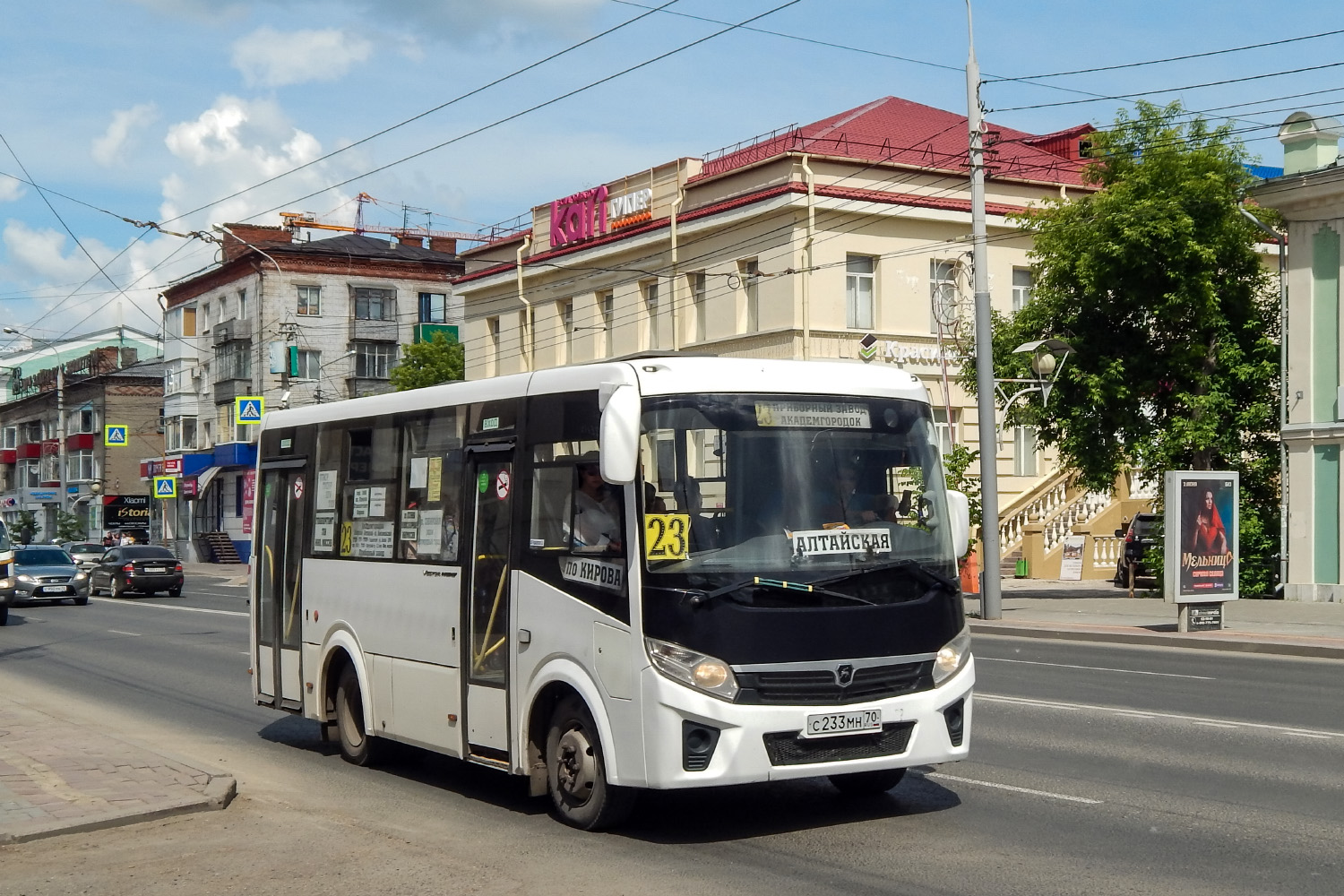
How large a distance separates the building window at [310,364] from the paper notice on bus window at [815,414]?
209ft

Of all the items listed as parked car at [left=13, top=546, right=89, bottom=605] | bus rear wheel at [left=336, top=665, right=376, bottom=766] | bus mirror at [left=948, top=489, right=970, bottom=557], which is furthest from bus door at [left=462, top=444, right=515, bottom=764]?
parked car at [left=13, top=546, right=89, bottom=605]

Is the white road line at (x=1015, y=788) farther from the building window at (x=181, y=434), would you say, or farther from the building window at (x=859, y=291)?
the building window at (x=181, y=434)

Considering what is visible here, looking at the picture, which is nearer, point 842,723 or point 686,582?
point 686,582

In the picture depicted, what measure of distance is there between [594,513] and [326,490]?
A: 3829 mm

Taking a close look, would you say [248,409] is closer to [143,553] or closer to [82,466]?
[143,553]

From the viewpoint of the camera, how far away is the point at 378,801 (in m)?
9.91

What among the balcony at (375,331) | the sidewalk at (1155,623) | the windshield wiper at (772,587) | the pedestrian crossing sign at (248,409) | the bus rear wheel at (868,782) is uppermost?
the balcony at (375,331)

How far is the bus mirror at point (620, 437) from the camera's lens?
25.7 feet

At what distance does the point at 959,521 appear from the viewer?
360 inches

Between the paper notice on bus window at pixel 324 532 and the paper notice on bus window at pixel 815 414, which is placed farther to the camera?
the paper notice on bus window at pixel 324 532

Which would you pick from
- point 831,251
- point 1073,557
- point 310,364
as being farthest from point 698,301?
point 310,364

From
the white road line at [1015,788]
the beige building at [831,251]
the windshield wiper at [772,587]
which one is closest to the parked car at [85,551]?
the beige building at [831,251]

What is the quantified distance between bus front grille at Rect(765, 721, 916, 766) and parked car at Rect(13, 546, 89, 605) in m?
32.6

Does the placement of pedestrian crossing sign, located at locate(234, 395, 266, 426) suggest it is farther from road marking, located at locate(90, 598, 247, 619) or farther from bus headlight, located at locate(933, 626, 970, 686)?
bus headlight, located at locate(933, 626, 970, 686)
